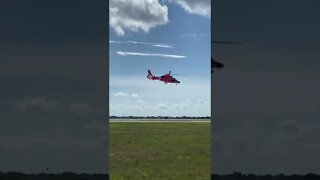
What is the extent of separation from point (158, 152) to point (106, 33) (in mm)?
11986

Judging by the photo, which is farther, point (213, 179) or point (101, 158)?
point (213, 179)

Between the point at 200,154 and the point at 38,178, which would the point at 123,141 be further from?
the point at 38,178

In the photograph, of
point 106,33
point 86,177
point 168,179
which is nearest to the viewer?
point 106,33

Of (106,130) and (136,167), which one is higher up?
(106,130)

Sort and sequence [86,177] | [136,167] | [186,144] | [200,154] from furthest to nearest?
[186,144]
[200,154]
[136,167]
[86,177]

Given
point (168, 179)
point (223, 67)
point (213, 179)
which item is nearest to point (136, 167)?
point (168, 179)

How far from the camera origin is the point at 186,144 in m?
24.5

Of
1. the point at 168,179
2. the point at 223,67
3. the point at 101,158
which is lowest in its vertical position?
the point at 168,179

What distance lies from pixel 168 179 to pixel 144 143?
925 cm

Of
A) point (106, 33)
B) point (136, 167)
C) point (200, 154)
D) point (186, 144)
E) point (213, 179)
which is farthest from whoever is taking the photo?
point (186, 144)

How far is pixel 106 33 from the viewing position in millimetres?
10203

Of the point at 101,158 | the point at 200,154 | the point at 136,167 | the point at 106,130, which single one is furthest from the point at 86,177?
the point at 200,154

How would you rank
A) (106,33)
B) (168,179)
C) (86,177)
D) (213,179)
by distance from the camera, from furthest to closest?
(168,179) < (213,179) < (86,177) < (106,33)

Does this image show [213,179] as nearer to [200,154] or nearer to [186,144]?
[200,154]
